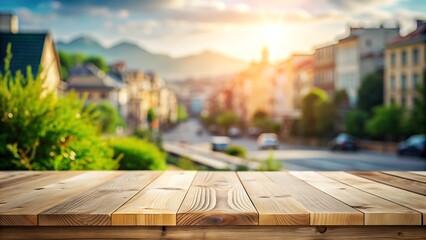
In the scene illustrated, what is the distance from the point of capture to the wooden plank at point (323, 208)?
2256 mm

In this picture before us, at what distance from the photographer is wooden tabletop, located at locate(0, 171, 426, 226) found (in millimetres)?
2244

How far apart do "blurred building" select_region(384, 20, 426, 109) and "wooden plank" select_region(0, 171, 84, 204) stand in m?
A: 42.9

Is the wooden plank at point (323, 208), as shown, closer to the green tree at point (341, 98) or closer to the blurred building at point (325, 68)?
the green tree at point (341, 98)

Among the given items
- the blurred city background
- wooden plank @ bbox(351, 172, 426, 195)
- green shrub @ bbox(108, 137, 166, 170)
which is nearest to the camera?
wooden plank @ bbox(351, 172, 426, 195)

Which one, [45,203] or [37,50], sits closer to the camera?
[45,203]

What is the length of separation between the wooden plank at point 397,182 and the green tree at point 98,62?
8605 cm

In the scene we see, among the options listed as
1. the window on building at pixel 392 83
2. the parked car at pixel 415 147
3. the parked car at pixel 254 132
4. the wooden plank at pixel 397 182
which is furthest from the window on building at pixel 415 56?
the wooden plank at pixel 397 182

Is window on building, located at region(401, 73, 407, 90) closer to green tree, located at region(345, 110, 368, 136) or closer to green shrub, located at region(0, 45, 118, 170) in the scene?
green tree, located at region(345, 110, 368, 136)

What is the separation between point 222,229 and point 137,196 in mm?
575

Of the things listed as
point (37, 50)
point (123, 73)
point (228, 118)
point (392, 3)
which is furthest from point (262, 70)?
point (392, 3)

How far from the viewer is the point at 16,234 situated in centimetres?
229

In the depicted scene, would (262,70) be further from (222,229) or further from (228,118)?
(222,229)

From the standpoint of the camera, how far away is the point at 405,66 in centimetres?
4644

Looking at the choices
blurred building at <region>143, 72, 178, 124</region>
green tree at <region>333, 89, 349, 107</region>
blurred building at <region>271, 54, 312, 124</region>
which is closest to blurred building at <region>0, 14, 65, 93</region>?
green tree at <region>333, 89, 349, 107</region>
